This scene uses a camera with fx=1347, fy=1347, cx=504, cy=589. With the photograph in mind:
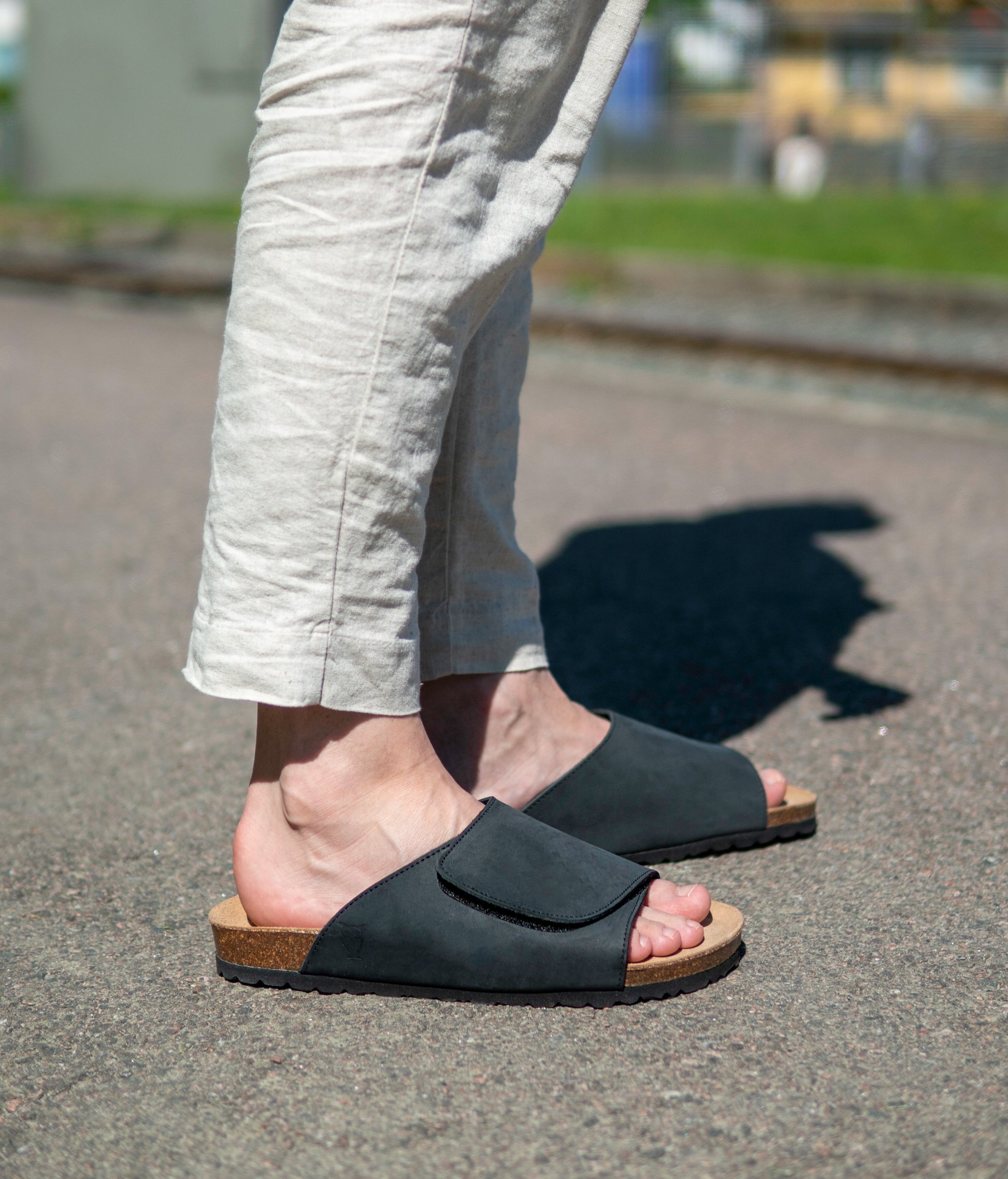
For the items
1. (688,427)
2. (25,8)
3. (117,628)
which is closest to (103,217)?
(25,8)

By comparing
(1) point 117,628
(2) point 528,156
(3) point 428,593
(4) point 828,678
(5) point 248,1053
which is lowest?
(1) point 117,628

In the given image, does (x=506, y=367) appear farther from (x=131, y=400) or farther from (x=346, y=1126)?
(x=131, y=400)

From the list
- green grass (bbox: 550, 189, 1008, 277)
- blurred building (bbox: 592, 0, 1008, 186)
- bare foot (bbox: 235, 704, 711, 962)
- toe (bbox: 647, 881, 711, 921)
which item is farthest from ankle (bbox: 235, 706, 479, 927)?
blurred building (bbox: 592, 0, 1008, 186)

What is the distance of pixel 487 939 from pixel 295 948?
19 centimetres

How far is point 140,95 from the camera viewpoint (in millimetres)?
17094

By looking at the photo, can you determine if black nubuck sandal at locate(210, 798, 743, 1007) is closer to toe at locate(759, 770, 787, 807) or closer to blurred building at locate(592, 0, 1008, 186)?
toe at locate(759, 770, 787, 807)

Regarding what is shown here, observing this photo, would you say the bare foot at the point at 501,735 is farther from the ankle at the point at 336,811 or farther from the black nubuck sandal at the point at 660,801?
the ankle at the point at 336,811

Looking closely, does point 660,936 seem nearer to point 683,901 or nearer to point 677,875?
point 683,901

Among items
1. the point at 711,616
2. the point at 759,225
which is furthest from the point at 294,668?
the point at 759,225

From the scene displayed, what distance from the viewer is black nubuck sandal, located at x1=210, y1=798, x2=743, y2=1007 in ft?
4.15

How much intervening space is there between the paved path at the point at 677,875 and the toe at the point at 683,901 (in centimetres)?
9

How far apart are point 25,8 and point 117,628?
1730 cm

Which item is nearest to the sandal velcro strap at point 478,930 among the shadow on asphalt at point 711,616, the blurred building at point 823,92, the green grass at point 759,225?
the shadow on asphalt at point 711,616

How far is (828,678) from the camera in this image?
226 cm
